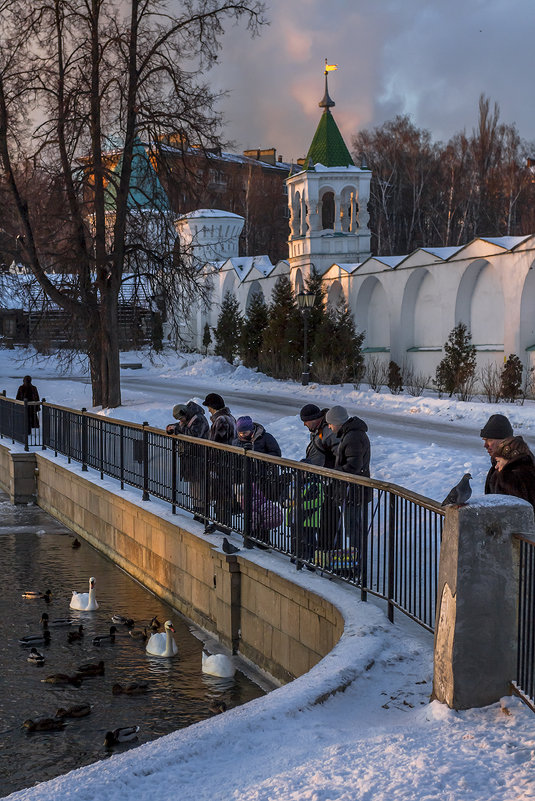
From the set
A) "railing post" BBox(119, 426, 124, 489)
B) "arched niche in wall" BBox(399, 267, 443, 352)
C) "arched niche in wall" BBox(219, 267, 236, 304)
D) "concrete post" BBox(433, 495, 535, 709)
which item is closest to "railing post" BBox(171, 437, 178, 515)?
"railing post" BBox(119, 426, 124, 489)

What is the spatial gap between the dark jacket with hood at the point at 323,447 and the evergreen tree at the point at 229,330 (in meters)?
35.5

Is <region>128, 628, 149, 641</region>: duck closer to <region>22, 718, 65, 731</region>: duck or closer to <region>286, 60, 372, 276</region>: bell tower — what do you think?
<region>22, 718, 65, 731</region>: duck

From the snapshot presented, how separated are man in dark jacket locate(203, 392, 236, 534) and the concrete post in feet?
15.6

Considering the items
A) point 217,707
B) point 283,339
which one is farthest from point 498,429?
point 283,339

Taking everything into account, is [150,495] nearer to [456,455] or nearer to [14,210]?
[456,455]

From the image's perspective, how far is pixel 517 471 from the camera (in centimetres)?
640

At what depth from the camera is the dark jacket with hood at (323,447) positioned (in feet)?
29.5

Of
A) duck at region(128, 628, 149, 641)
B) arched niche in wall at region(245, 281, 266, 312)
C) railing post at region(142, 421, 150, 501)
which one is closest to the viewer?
duck at region(128, 628, 149, 641)

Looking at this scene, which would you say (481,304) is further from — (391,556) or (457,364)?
(391,556)

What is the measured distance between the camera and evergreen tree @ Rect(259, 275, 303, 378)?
120 ft

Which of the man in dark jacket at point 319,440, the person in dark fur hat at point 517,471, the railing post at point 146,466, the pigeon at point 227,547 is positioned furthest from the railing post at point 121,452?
the person in dark fur hat at point 517,471

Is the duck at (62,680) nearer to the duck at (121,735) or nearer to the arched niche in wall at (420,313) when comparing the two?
the duck at (121,735)

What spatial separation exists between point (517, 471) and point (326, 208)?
4942 centimetres

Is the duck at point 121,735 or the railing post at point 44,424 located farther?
the railing post at point 44,424
